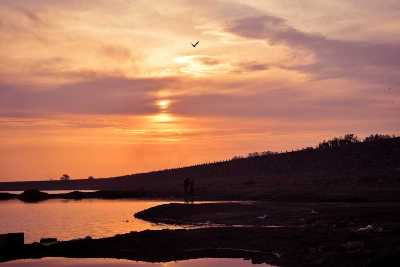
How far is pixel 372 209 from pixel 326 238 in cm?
1357

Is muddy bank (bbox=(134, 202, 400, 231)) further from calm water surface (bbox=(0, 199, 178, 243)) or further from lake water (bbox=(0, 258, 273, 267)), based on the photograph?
lake water (bbox=(0, 258, 273, 267))

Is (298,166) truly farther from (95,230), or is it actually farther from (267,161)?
(95,230)

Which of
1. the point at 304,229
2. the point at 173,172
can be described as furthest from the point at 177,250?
the point at 173,172

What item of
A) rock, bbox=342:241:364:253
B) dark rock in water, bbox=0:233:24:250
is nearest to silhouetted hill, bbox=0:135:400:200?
rock, bbox=342:241:364:253

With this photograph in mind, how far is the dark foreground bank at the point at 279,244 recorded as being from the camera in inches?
1097

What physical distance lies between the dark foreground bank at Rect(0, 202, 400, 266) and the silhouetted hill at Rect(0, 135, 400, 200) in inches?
898

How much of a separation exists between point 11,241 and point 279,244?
1528 cm

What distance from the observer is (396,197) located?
6041 centimetres

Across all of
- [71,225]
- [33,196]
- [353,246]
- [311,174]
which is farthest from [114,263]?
[33,196]

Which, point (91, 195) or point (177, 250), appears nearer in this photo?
point (177, 250)

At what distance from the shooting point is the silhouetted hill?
2935 inches

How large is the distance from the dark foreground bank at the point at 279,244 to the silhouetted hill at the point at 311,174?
74.9 ft

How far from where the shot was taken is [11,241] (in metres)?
35.1

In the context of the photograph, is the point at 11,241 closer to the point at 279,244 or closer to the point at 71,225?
the point at 279,244
